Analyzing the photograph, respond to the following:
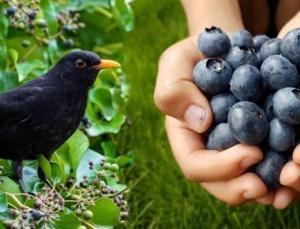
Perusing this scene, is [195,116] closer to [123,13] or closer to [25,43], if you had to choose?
[25,43]

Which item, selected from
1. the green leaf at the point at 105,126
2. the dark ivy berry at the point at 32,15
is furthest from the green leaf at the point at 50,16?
the green leaf at the point at 105,126

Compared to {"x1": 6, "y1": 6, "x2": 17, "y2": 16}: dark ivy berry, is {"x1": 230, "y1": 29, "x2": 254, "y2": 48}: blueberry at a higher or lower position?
lower

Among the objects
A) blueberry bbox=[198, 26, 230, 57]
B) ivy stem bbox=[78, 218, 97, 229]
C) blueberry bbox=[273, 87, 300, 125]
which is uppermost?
blueberry bbox=[198, 26, 230, 57]

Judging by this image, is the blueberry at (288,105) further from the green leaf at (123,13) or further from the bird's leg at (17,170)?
the green leaf at (123,13)

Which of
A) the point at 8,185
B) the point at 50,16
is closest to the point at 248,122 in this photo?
the point at 8,185

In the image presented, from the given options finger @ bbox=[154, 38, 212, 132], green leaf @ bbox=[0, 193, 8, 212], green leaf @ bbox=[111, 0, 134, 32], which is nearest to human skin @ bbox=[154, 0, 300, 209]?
finger @ bbox=[154, 38, 212, 132]

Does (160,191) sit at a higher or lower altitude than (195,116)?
lower

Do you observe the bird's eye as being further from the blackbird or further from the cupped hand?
the cupped hand

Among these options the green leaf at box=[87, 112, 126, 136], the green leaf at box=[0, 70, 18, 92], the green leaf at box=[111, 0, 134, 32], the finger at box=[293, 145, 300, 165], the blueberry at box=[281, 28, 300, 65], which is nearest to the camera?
the finger at box=[293, 145, 300, 165]
